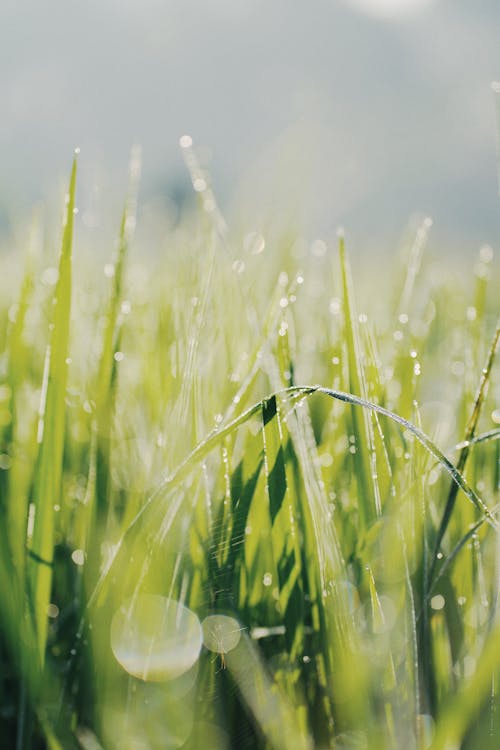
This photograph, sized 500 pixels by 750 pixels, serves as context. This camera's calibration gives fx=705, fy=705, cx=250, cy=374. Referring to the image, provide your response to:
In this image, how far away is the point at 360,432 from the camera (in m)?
0.40

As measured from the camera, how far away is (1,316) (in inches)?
42.2

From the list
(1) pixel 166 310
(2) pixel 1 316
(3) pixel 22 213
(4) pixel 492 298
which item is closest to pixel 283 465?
(1) pixel 166 310

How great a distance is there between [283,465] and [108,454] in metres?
0.14

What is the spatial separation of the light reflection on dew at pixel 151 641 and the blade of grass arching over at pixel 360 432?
0.38 feet

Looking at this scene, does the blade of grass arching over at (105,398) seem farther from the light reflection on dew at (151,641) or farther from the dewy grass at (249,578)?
the light reflection on dew at (151,641)

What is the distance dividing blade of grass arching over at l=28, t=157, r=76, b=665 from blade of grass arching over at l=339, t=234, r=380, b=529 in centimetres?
16

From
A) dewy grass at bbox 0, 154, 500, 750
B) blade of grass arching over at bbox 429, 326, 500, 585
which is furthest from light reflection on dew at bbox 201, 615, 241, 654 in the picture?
blade of grass arching over at bbox 429, 326, 500, 585

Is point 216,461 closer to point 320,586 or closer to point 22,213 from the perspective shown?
point 320,586

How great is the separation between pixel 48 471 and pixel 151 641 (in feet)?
0.33

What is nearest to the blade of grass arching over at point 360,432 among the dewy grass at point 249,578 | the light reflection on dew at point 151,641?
the dewy grass at point 249,578

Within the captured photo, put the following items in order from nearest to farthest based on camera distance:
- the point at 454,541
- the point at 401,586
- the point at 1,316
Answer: the point at 401,586
the point at 454,541
the point at 1,316

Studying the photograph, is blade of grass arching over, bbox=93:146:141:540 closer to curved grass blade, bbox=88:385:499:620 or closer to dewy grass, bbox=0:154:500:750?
dewy grass, bbox=0:154:500:750

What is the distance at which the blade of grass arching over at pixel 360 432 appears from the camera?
398 mm

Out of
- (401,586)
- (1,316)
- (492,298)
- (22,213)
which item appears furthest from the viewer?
(492,298)
